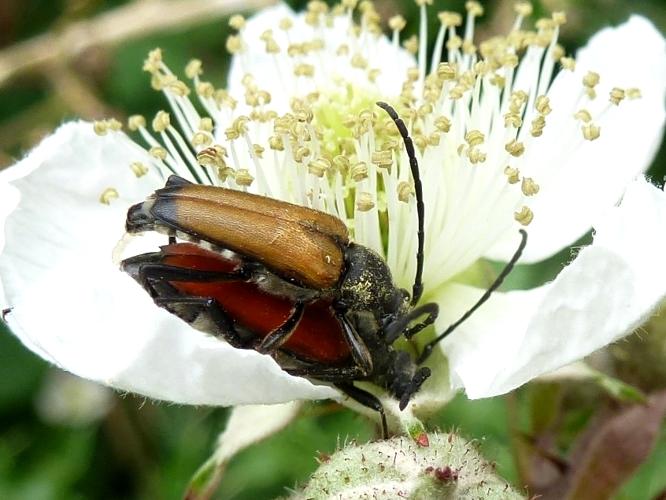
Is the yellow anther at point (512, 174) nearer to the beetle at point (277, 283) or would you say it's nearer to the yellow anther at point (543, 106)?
the yellow anther at point (543, 106)

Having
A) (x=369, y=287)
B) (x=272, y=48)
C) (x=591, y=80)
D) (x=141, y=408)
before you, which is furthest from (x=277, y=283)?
(x=141, y=408)

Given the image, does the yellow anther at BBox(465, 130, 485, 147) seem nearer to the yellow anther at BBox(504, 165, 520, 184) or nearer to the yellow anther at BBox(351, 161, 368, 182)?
the yellow anther at BBox(504, 165, 520, 184)

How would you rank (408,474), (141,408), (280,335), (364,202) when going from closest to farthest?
(408,474), (280,335), (364,202), (141,408)

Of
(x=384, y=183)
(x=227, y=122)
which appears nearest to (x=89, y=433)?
(x=227, y=122)

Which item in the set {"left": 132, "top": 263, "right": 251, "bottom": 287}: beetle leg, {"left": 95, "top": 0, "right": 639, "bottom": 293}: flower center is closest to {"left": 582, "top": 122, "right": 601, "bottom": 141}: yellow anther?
{"left": 95, "top": 0, "right": 639, "bottom": 293}: flower center

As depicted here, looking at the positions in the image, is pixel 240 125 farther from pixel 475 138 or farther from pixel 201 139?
pixel 475 138

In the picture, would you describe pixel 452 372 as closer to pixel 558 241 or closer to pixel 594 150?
pixel 558 241

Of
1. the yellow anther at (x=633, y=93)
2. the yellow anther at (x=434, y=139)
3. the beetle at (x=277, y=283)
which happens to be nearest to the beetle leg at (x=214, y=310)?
the beetle at (x=277, y=283)
